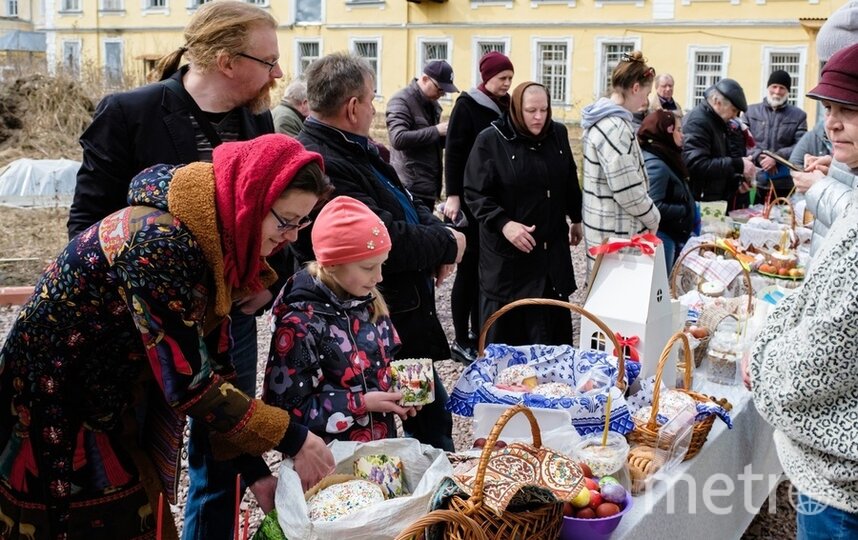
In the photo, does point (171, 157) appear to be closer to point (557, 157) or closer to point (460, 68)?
point (557, 157)

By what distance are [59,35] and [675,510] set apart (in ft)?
123

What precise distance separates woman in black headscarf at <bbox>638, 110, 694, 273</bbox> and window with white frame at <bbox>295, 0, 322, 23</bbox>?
25.5 metres

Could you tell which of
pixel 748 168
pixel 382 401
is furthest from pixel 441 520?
pixel 748 168

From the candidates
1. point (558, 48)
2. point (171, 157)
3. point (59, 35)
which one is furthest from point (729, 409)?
point (59, 35)

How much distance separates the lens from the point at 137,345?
69.6 inches

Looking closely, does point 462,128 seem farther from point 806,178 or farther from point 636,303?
point 636,303

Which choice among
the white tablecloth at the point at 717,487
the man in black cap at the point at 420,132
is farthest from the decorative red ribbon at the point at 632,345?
the man in black cap at the point at 420,132

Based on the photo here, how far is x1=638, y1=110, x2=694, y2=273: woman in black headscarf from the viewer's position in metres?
4.95

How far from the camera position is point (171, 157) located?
7.93ft

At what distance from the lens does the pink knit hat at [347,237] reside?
2281mm

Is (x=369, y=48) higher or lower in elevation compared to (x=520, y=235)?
higher

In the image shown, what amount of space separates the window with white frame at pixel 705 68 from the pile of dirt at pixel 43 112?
16148 millimetres

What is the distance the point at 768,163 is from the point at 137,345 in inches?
242

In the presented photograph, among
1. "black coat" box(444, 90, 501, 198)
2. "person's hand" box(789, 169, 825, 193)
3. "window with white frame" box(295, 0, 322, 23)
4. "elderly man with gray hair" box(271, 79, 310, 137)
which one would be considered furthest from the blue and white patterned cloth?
"window with white frame" box(295, 0, 322, 23)
